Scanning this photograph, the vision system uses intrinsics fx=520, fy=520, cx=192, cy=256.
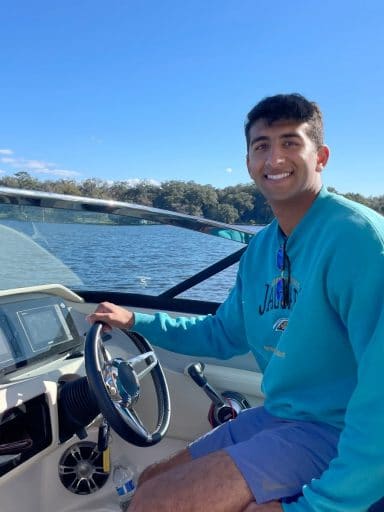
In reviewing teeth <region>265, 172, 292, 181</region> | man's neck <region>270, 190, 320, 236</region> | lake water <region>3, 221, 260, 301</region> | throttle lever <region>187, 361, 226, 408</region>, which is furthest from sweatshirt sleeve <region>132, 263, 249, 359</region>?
lake water <region>3, 221, 260, 301</region>

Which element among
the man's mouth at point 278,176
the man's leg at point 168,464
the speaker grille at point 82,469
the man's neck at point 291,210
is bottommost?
the speaker grille at point 82,469

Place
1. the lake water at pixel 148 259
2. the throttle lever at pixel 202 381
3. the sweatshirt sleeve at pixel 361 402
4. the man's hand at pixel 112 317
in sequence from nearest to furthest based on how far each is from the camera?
1. the sweatshirt sleeve at pixel 361 402
2. the man's hand at pixel 112 317
3. the throttle lever at pixel 202 381
4. the lake water at pixel 148 259

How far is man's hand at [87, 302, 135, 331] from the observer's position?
1.88 m

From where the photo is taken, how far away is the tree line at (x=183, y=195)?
9.28 ft

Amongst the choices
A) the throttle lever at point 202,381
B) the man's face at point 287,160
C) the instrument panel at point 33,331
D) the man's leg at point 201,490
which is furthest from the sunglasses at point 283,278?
the instrument panel at point 33,331

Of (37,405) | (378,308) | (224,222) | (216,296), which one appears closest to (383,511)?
(378,308)

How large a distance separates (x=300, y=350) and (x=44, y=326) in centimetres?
118

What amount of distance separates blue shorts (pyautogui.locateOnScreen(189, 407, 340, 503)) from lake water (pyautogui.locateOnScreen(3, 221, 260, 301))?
157cm

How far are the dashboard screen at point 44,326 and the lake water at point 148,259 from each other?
724mm

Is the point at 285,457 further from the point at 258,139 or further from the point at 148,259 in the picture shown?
the point at 148,259

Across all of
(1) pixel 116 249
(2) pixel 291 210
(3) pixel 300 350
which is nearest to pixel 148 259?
(1) pixel 116 249

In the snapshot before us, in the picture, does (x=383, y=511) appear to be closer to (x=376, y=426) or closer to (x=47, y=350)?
(x=376, y=426)

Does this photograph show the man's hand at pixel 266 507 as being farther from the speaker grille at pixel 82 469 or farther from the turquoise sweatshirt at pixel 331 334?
the speaker grille at pixel 82 469

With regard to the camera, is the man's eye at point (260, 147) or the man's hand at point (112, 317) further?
the man's hand at point (112, 317)
